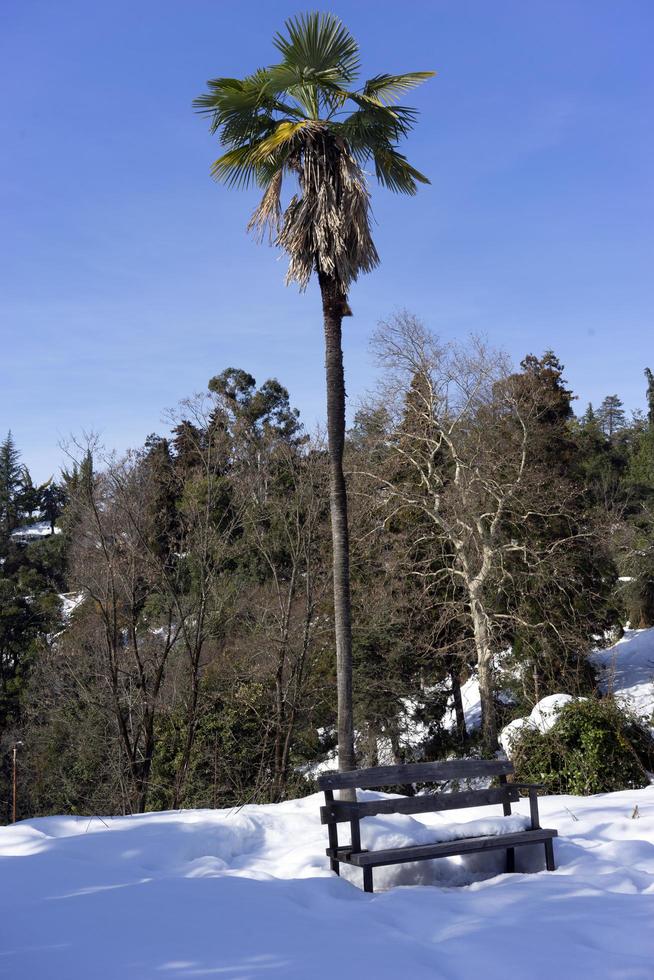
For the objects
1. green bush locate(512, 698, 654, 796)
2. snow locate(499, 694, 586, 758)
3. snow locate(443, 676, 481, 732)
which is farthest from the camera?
snow locate(443, 676, 481, 732)

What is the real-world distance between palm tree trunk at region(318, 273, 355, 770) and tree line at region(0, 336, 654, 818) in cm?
899

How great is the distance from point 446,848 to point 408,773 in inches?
28.9

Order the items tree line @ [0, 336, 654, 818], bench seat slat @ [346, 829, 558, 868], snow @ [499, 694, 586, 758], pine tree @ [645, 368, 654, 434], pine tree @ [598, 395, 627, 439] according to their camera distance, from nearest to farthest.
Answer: bench seat slat @ [346, 829, 558, 868], snow @ [499, 694, 586, 758], tree line @ [0, 336, 654, 818], pine tree @ [645, 368, 654, 434], pine tree @ [598, 395, 627, 439]

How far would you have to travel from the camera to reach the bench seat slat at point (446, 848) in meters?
6.40

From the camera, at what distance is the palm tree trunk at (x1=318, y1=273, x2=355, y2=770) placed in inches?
419

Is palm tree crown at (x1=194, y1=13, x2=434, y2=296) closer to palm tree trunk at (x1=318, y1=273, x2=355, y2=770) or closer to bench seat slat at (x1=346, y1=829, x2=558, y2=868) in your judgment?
palm tree trunk at (x1=318, y1=273, x2=355, y2=770)

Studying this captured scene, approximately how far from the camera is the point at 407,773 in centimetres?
721

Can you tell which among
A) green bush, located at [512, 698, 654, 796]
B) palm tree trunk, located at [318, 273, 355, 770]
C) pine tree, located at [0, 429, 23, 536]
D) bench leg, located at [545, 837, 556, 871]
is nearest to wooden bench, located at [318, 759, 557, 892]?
bench leg, located at [545, 837, 556, 871]

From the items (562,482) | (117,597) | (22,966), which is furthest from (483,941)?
(562,482)

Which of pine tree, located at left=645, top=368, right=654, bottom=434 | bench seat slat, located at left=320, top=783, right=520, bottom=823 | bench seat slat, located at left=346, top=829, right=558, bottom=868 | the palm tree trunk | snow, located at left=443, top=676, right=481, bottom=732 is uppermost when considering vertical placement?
pine tree, located at left=645, top=368, right=654, bottom=434

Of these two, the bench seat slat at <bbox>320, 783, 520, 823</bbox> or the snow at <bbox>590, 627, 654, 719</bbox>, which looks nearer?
the bench seat slat at <bbox>320, 783, 520, 823</bbox>

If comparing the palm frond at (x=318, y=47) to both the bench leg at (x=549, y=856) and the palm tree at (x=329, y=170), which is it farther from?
the bench leg at (x=549, y=856)

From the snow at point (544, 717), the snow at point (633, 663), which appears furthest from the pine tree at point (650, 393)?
the snow at point (544, 717)

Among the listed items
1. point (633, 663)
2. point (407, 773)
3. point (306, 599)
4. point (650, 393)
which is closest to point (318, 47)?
point (407, 773)
